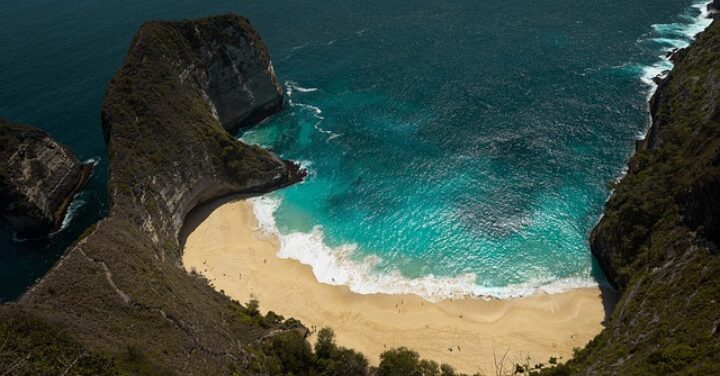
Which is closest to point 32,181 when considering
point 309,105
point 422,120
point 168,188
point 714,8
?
point 168,188

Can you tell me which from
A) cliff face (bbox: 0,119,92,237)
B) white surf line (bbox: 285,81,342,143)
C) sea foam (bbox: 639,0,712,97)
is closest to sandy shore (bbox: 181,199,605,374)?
cliff face (bbox: 0,119,92,237)

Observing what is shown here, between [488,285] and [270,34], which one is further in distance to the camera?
[270,34]

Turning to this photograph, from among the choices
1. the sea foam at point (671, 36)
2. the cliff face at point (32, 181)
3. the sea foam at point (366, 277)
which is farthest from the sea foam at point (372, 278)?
the sea foam at point (671, 36)

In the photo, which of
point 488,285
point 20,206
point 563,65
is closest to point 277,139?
point 20,206

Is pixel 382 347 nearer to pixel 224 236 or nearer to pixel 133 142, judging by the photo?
pixel 224 236

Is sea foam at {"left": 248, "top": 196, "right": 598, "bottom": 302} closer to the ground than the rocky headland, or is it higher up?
closer to the ground

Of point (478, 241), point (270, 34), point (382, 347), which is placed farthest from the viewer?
point (270, 34)

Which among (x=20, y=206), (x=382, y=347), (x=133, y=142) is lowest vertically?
(x=382, y=347)

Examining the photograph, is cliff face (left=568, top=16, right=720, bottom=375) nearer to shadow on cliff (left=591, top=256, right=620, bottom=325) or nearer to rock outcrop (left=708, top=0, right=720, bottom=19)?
shadow on cliff (left=591, top=256, right=620, bottom=325)
